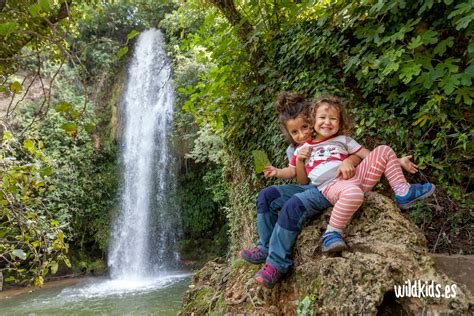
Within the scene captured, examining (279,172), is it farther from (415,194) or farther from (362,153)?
(415,194)

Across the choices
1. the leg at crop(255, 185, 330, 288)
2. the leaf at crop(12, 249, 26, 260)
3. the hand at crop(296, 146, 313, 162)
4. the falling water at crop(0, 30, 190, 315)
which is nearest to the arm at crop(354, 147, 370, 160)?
the hand at crop(296, 146, 313, 162)

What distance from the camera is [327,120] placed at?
2.38m

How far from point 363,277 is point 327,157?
92cm

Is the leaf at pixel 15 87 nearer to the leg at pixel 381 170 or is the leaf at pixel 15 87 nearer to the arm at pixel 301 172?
the arm at pixel 301 172

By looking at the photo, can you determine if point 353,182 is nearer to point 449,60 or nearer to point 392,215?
point 392,215

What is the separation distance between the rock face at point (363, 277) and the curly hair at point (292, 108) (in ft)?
2.61

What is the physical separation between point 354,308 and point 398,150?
5.92 ft

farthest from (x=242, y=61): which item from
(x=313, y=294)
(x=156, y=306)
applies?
(x=156, y=306)

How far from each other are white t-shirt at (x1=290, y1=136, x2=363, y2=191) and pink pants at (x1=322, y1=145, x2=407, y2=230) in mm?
113

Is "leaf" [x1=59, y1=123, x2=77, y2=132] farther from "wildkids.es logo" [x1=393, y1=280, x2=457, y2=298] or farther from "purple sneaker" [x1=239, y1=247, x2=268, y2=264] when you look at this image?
"wildkids.es logo" [x1=393, y1=280, x2=457, y2=298]

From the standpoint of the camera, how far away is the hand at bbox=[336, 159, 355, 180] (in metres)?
2.14

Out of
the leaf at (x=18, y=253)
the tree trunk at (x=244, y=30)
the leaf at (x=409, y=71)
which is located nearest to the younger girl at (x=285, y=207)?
the leaf at (x=409, y=71)

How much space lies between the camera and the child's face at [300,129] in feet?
8.44

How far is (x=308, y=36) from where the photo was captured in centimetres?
356
